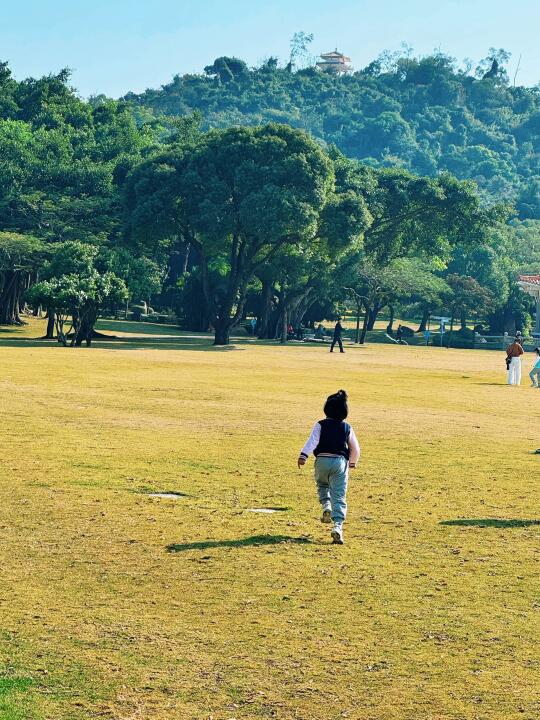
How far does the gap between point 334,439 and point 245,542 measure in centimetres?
154

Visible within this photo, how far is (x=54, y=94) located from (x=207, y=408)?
86.6 meters

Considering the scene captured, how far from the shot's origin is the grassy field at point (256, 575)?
353 inches

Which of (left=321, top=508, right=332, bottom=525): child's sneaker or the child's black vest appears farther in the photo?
(left=321, top=508, right=332, bottom=525): child's sneaker

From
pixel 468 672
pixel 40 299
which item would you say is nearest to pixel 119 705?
pixel 468 672

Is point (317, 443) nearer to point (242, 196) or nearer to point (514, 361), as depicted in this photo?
point (514, 361)

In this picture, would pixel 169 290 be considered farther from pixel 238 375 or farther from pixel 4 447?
pixel 4 447

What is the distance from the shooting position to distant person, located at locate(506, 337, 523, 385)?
1657 inches

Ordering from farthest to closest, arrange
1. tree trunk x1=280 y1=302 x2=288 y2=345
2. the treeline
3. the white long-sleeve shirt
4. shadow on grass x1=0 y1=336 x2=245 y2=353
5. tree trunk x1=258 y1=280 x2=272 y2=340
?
tree trunk x1=258 y1=280 x2=272 y2=340, tree trunk x1=280 y1=302 x2=288 y2=345, the treeline, shadow on grass x1=0 y1=336 x2=245 y2=353, the white long-sleeve shirt

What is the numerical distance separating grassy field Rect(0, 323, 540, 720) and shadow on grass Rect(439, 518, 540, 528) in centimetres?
5

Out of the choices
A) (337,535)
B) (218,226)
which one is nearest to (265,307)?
(218,226)

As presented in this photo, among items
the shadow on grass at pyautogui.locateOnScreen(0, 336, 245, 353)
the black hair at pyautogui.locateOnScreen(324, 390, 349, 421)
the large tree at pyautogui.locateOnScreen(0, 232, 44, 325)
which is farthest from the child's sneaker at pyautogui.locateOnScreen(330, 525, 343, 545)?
the large tree at pyautogui.locateOnScreen(0, 232, 44, 325)

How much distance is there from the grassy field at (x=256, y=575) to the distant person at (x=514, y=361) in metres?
15.0

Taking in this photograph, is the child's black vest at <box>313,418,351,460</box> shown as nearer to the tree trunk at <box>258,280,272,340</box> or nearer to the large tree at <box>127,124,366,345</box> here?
the large tree at <box>127,124,366,345</box>

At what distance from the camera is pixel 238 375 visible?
4284 centimetres
